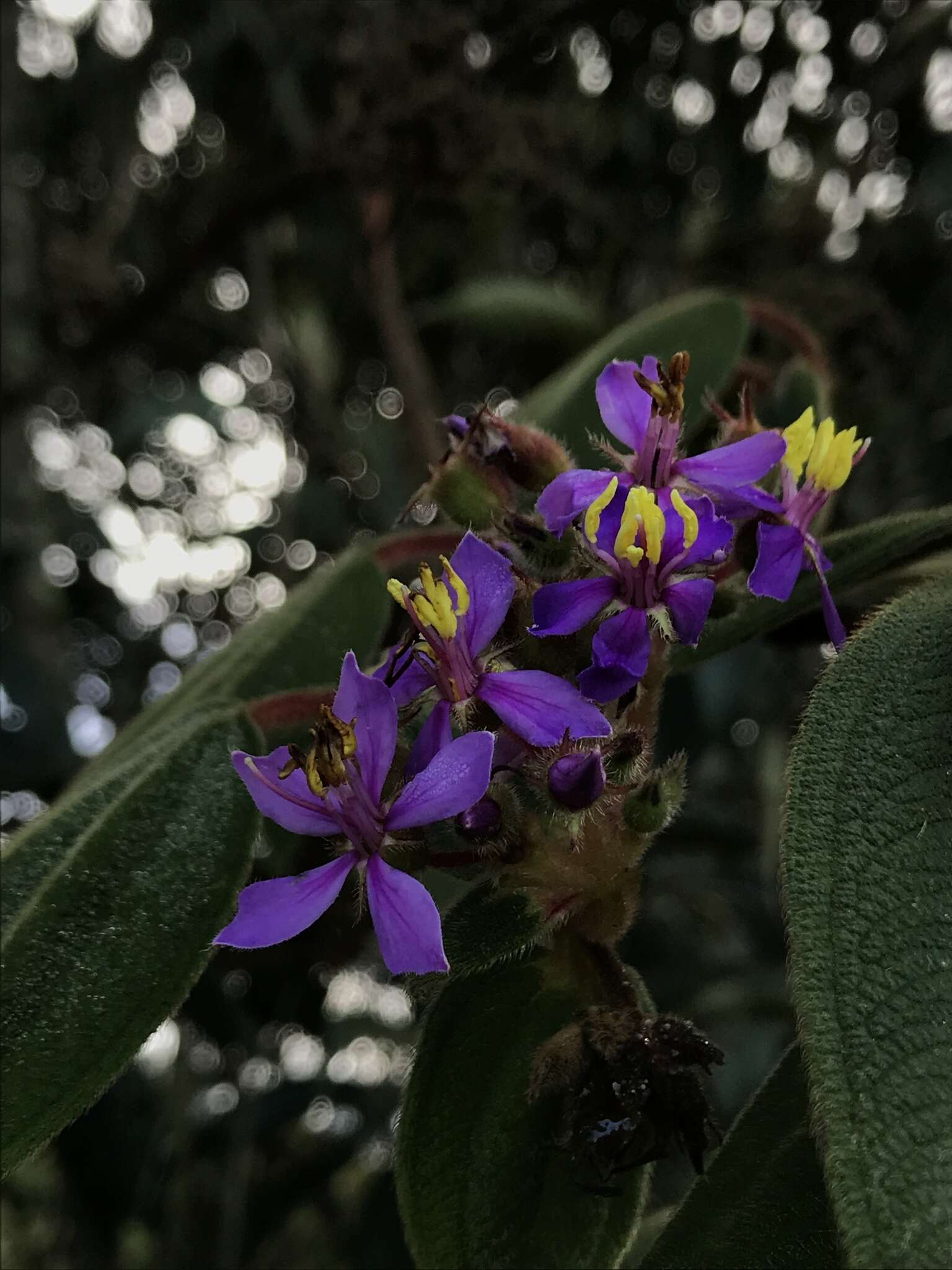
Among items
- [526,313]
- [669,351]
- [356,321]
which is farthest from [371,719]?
[356,321]

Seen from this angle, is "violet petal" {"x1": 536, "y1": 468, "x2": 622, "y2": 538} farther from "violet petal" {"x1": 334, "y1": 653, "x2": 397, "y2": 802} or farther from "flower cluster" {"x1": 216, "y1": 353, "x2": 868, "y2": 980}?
"violet petal" {"x1": 334, "y1": 653, "x2": 397, "y2": 802}

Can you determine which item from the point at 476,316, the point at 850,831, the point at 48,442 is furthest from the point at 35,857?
the point at 48,442

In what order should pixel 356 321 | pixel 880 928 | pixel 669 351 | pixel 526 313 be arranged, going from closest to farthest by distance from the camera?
pixel 880 928 < pixel 669 351 < pixel 526 313 < pixel 356 321

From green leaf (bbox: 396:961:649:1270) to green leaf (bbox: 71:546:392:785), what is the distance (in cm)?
27

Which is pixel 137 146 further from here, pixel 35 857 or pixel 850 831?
pixel 850 831

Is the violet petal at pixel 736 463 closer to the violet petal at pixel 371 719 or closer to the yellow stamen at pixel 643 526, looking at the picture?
the yellow stamen at pixel 643 526

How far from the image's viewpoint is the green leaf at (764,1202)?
0.41 m

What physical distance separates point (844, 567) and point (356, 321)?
6.86 ft

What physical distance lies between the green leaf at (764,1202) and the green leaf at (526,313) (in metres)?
1.23

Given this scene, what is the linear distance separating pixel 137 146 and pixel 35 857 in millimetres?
2577

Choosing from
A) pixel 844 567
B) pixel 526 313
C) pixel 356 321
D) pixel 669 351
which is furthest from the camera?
pixel 356 321

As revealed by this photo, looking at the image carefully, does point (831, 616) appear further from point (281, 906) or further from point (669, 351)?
point (669, 351)

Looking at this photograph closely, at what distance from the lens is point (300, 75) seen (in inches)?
94.4

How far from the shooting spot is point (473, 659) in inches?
18.6
